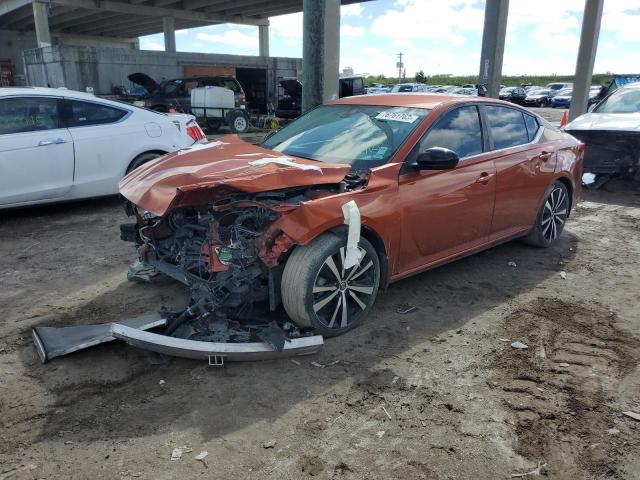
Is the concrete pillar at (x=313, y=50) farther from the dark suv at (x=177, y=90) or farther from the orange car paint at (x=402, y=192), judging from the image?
the dark suv at (x=177, y=90)

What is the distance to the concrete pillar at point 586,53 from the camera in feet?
58.2

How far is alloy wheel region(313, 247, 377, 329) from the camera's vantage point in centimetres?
347

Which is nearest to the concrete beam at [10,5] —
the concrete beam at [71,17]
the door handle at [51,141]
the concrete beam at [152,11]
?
the concrete beam at [152,11]

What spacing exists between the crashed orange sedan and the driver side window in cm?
1

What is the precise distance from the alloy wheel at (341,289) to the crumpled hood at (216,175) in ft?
1.89

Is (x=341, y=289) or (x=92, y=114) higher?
(x=92, y=114)

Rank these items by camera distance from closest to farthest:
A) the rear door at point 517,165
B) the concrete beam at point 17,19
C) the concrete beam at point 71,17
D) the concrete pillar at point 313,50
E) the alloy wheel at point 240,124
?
the rear door at point 517,165 → the concrete pillar at point 313,50 → the alloy wheel at point 240,124 → the concrete beam at point 17,19 → the concrete beam at point 71,17

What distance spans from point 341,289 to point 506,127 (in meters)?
2.50

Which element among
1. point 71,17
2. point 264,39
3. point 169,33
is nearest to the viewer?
point 169,33

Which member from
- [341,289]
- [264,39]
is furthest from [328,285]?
[264,39]

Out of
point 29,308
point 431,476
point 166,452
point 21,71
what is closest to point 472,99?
point 431,476

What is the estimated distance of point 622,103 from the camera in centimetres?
936

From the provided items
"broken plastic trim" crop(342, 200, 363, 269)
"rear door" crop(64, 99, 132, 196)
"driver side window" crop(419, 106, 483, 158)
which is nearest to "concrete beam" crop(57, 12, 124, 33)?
"rear door" crop(64, 99, 132, 196)

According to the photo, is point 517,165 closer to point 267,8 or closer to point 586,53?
point 586,53
